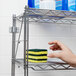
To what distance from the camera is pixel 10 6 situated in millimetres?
1390

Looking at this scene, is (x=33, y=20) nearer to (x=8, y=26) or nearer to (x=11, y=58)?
(x=8, y=26)

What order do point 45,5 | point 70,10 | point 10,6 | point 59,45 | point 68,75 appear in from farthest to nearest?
point 68,75
point 10,6
point 70,10
point 45,5
point 59,45

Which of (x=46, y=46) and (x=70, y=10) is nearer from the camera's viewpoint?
(x=70, y=10)

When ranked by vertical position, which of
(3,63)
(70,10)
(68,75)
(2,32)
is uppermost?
(70,10)

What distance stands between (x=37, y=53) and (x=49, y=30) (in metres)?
0.33

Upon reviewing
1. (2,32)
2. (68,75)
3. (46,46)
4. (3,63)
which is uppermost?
(2,32)

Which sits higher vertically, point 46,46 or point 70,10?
point 70,10

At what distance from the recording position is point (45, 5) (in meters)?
1.19

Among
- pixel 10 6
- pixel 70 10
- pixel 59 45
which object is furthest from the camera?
pixel 10 6

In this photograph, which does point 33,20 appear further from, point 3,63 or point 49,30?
point 3,63

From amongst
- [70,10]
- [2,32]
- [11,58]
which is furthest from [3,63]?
[70,10]

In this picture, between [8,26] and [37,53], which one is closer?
[37,53]

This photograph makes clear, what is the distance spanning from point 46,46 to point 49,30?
0.12 m

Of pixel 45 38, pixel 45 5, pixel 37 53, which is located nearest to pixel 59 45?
pixel 37 53
